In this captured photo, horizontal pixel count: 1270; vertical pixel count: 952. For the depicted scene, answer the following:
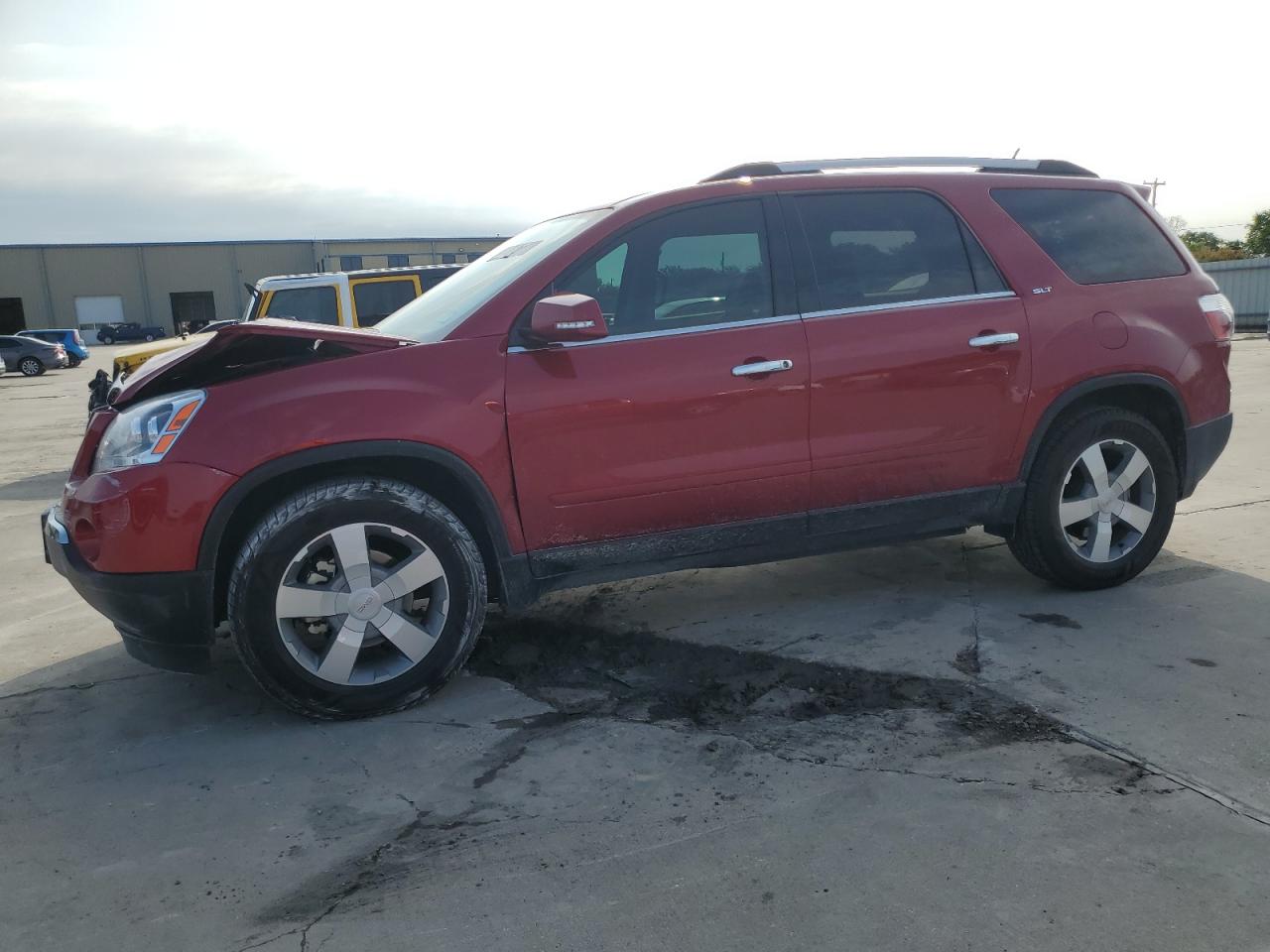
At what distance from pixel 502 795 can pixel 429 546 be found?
96 centimetres

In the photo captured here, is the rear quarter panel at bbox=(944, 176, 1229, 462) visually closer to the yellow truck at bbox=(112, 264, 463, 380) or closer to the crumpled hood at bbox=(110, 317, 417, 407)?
the crumpled hood at bbox=(110, 317, 417, 407)

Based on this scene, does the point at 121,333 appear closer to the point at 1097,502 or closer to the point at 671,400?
the point at 671,400

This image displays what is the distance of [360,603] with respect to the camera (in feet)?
11.7

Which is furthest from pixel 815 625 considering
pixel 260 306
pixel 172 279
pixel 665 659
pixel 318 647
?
pixel 172 279

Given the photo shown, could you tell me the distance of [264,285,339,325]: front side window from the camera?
10.8m

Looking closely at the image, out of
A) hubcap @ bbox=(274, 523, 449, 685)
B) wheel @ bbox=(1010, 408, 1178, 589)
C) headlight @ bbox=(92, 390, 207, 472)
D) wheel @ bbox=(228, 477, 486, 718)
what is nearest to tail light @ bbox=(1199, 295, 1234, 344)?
wheel @ bbox=(1010, 408, 1178, 589)

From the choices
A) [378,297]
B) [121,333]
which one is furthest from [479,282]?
[121,333]

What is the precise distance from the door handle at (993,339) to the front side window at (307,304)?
26.5 feet

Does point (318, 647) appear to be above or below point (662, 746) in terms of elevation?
above

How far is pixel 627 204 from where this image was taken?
13.4 feet

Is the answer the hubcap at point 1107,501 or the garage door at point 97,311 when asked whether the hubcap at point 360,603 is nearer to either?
the hubcap at point 1107,501

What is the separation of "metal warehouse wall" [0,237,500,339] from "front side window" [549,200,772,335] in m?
59.2

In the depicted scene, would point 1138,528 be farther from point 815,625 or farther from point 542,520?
point 542,520

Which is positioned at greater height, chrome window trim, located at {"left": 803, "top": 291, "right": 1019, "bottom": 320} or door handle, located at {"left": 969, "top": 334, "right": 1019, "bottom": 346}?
chrome window trim, located at {"left": 803, "top": 291, "right": 1019, "bottom": 320}
